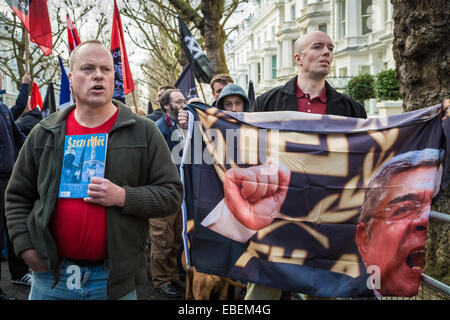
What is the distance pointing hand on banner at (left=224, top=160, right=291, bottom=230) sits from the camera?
3270 millimetres

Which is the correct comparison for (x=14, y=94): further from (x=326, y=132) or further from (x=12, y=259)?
(x=326, y=132)

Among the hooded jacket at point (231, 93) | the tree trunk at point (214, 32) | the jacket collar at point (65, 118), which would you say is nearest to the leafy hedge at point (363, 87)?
the tree trunk at point (214, 32)

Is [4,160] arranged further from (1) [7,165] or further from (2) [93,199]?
(2) [93,199]

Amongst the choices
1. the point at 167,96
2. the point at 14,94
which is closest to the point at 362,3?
the point at 167,96

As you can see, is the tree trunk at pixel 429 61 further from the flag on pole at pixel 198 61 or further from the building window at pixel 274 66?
the building window at pixel 274 66

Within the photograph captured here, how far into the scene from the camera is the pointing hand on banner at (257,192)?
129 inches

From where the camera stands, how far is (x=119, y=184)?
7.80ft

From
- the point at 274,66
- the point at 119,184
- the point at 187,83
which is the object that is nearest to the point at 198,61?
the point at 187,83

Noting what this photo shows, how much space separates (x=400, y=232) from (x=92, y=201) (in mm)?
2128

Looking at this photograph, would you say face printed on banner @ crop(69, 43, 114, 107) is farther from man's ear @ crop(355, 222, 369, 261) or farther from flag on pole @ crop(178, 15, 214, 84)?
flag on pole @ crop(178, 15, 214, 84)

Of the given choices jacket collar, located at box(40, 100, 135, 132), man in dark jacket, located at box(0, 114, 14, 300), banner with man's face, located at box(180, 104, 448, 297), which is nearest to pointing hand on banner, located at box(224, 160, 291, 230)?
banner with man's face, located at box(180, 104, 448, 297)

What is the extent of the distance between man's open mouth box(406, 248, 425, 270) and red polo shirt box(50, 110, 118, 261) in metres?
2.08

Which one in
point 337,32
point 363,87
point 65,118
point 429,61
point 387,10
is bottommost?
point 65,118

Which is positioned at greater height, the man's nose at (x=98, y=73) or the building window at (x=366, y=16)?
the building window at (x=366, y=16)
